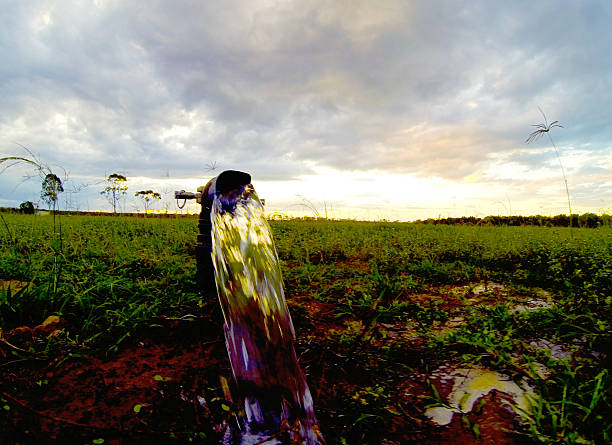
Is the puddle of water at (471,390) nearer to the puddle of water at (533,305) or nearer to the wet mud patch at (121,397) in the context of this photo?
the wet mud patch at (121,397)

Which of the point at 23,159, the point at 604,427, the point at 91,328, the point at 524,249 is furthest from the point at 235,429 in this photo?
the point at 524,249

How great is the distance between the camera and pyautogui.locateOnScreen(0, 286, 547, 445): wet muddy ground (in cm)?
178

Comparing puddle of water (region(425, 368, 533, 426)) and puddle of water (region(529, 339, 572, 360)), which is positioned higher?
puddle of water (region(529, 339, 572, 360))

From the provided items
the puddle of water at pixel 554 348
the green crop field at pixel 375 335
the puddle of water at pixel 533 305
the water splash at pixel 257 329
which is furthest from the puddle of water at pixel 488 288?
the water splash at pixel 257 329

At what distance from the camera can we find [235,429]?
1.88 meters

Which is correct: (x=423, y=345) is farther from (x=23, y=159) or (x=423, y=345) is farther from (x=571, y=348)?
(x=23, y=159)

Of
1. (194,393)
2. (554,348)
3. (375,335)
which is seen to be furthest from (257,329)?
(554,348)

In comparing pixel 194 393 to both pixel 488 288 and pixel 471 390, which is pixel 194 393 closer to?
pixel 471 390

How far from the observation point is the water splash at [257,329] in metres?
1.96

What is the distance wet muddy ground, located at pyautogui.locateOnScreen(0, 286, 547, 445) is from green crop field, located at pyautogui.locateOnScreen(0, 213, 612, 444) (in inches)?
0.4

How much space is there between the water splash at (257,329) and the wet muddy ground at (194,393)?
112 mm

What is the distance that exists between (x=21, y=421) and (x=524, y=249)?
244 inches

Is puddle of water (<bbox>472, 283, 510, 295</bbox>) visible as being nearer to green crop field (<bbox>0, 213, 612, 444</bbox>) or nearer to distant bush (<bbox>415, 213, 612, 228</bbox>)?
green crop field (<bbox>0, 213, 612, 444</bbox>)

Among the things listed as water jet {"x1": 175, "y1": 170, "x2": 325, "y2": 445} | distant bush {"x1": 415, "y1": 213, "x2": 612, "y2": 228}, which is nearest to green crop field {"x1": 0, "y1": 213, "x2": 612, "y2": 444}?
water jet {"x1": 175, "y1": 170, "x2": 325, "y2": 445}
